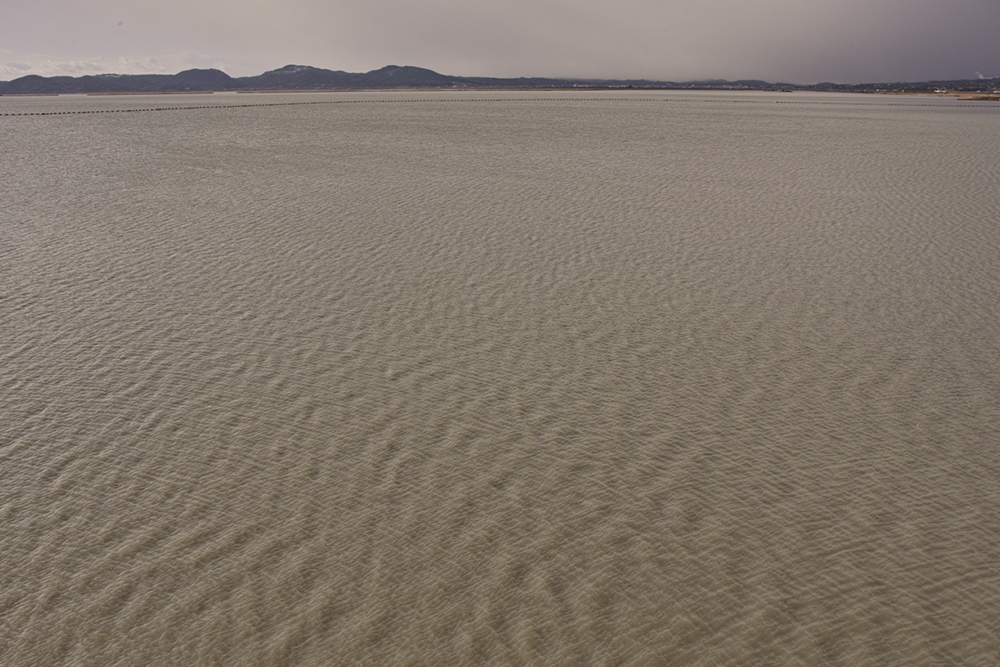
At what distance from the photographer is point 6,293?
945cm

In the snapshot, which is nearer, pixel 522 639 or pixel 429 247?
pixel 522 639

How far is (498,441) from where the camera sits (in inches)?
232

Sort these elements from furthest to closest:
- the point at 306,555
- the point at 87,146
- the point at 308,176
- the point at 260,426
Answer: the point at 87,146
the point at 308,176
the point at 260,426
the point at 306,555

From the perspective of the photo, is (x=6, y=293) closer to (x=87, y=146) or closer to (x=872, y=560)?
(x=872, y=560)

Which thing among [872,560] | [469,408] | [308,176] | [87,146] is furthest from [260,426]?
[87,146]

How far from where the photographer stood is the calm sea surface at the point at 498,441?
4.00m

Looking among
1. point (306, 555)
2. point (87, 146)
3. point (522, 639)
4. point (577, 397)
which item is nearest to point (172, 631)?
point (306, 555)

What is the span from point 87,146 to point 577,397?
27818mm

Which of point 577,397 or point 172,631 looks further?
point 577,397

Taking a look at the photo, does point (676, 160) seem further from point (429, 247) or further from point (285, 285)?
point (285, 285)

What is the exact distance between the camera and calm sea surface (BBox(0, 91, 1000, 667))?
400 cm

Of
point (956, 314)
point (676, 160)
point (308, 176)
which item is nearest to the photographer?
point (956, 314)

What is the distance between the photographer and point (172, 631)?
3.88 meters

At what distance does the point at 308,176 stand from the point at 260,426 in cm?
1448
